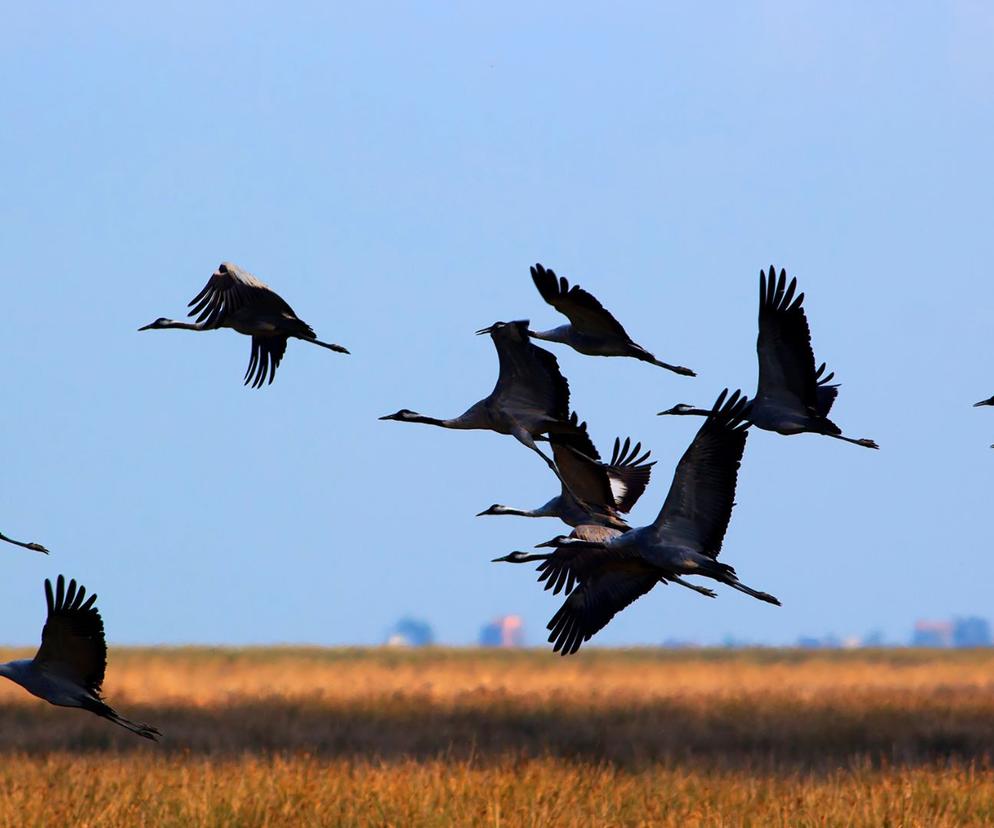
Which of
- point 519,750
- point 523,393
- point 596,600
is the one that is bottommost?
point 519,750

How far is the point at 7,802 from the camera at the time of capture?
36.9 ft

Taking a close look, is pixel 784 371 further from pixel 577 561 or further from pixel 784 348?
pixel 577 561

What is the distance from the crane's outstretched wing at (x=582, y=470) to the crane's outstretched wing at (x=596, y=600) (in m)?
0.37

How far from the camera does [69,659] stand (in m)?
6.89

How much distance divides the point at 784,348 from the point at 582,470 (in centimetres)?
127

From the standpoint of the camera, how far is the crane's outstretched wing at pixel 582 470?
331 inches

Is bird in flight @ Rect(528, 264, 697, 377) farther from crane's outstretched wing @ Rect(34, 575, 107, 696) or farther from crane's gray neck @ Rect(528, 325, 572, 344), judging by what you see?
crane's outstretched wing @ Rect(34, 575, 107, 696)

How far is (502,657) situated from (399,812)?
3888 cm

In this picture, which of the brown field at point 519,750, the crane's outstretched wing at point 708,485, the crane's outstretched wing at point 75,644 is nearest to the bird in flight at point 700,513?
the crane's outstretched wing at point 708,485

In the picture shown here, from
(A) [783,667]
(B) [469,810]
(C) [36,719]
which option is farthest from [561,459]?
(A) [783,667]

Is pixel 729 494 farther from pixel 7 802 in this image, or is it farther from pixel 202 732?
pixel 202 732

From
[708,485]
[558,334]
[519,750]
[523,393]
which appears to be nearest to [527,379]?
[523,393]

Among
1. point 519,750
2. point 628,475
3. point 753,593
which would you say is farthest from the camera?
point 519,750

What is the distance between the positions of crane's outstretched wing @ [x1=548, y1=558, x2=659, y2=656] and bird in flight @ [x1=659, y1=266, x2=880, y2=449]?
94 centimetres
